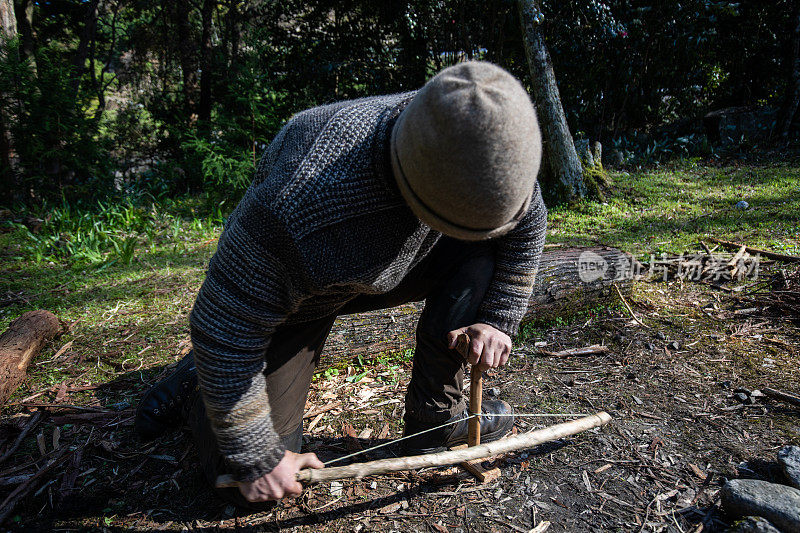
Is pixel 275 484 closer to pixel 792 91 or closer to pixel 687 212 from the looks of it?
pixel 687 212

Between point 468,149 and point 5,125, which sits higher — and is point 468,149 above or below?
above

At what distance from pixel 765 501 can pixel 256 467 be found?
5.43ft

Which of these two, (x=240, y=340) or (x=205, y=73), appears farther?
(x=205, y=73)

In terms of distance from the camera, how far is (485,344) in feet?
5.63

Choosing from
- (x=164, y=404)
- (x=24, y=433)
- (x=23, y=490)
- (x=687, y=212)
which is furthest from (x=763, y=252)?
(x=24, y=433)

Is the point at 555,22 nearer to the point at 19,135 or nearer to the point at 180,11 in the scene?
the point at 180,11

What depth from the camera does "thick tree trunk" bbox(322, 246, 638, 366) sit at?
262 centimetres

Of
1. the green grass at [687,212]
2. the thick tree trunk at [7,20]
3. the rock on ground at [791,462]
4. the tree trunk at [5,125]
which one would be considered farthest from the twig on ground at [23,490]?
the thick tree trunk at [7,20]

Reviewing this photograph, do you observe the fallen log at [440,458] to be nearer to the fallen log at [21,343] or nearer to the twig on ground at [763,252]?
the fallen log at [21,343]

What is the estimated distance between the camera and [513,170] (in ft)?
3.67

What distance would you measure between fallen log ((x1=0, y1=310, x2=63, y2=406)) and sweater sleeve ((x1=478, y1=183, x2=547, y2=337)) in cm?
241

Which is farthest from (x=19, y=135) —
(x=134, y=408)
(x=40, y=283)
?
(x=134, y=408)

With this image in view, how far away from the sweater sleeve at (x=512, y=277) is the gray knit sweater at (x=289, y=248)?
47cm

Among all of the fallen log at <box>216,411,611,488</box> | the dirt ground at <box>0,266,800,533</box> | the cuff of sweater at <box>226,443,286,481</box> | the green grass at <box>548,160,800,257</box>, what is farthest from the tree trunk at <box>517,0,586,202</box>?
the cuff of sweater at <box>226,443,286,481</box>
